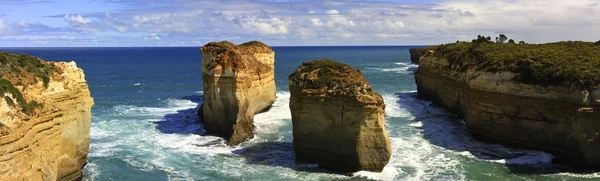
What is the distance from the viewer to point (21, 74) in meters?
19.0

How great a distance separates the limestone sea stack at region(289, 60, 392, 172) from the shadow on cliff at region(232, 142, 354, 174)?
60cm

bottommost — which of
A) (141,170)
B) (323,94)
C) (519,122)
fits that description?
(141,170)

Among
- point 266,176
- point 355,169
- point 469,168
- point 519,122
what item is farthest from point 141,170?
point 519,122

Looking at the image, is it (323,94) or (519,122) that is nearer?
(323,94)

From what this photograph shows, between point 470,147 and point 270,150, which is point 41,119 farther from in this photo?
point 470,147

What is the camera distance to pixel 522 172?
23.1 meters

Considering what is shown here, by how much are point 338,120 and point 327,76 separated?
2.17 metres

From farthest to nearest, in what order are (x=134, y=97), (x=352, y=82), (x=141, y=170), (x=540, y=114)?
(x=134, y=97) < (x=540, y=114) < (x=141, y=170) < (x=352, y=82)

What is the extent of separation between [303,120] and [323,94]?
1.82 meters

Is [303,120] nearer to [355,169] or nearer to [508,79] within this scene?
[355,169]

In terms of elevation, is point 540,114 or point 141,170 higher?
point 540,114

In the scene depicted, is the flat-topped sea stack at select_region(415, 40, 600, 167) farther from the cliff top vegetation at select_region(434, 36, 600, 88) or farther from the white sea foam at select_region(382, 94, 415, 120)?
the white sea foam at select_region(382, 94, 415, 120)

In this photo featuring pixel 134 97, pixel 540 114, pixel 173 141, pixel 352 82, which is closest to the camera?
pixel 352 82

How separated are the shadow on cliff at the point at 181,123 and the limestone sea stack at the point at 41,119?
1046cm
